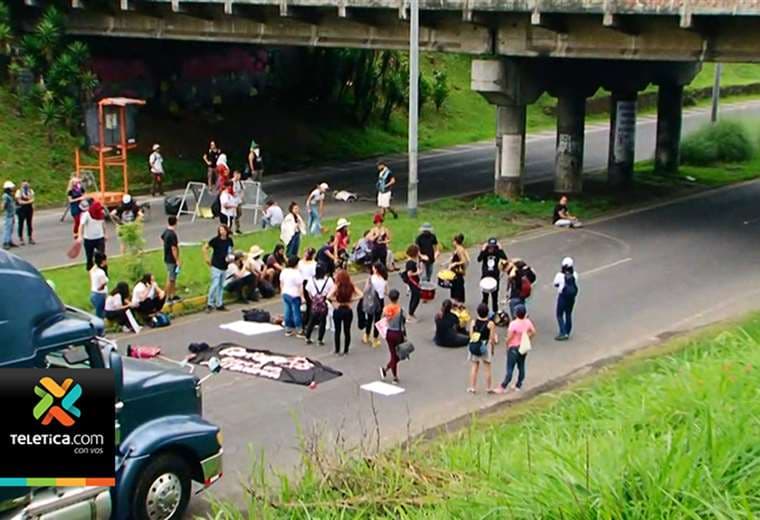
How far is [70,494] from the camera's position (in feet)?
32.3

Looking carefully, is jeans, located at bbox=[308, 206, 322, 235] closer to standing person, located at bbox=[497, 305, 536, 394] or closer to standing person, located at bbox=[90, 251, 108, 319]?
standing person, located at bbox=[90, 251, 108, 319]

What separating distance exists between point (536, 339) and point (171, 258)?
6.78 m

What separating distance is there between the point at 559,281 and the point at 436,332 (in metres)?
2.23

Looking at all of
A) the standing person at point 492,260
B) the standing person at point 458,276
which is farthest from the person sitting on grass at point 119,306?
the standing person at point 492,260

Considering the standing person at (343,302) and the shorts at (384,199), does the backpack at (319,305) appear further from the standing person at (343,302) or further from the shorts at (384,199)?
the shorts at (384,199)

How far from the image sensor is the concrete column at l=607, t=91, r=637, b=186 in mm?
37281

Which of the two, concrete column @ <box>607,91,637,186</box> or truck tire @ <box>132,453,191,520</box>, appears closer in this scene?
truck tire @ <box>132,453,191,520</box>

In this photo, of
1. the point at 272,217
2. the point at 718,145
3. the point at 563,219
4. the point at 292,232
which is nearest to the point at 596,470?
the point at 292,232

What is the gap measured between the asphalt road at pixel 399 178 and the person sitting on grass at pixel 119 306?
507 centimetres

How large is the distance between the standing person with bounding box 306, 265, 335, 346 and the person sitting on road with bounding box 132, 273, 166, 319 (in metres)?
2.85

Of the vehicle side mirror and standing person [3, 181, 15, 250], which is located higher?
the vehicle side mirror

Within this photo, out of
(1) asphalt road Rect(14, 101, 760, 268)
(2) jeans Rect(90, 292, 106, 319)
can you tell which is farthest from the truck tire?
(1) asphalt road Rect(14, 101, 760, 268)

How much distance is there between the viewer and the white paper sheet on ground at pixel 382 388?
1634 cm

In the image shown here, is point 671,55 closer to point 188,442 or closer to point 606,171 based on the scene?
point 606,171
